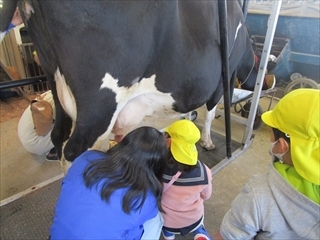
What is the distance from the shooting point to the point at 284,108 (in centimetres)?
65

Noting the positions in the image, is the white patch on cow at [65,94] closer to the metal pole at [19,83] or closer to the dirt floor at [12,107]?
the metal pole at [19,83]

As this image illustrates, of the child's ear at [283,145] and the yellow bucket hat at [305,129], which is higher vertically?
the yellow bucket hat at [305,129]

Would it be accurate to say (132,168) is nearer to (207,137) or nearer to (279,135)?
(279,135)

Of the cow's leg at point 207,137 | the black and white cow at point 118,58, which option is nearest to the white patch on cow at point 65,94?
the black and white cow at point 118,58

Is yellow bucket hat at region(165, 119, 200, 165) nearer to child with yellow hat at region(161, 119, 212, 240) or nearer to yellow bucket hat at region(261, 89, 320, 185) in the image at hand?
child with yellow hat at region(161, 119, 212, 240)

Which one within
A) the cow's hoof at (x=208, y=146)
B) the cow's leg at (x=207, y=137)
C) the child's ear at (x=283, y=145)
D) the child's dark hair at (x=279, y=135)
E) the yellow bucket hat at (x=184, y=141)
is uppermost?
the child's dark hair at (x=279, y=135)

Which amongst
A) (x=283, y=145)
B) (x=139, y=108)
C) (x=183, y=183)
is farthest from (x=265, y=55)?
(x=283, y=145)

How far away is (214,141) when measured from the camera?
2.43 m

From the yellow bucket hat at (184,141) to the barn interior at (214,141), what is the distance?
58cm

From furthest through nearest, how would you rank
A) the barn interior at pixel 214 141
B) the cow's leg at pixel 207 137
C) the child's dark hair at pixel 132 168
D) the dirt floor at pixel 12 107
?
the dirt floor at pixel 12 107 < the cow's leg at pixel 207 137 < the barn interior at pixel 214 141 < the child's dark hair at pixel 132 168

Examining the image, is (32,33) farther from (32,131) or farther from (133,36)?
(32,131)

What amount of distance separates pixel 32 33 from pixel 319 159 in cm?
112

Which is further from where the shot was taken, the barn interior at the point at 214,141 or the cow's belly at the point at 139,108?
the barn interior at the point at 214,141

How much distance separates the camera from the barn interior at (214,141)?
1.51 metres
